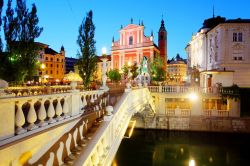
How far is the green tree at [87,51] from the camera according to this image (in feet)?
88.5

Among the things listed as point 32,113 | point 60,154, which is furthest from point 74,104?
point 32,113

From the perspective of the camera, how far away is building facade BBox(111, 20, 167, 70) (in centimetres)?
5778

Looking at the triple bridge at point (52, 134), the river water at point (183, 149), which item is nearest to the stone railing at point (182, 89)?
the river water at point (183, 149)

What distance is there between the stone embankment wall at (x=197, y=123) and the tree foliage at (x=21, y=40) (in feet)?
45.3

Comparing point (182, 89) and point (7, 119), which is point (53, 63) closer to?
point (182, 89)

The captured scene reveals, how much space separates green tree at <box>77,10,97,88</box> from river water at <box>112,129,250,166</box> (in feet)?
28.1

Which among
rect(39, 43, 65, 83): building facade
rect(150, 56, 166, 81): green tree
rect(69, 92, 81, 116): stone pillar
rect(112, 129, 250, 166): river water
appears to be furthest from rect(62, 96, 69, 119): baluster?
rect(39, 43, 65, 83): building facade

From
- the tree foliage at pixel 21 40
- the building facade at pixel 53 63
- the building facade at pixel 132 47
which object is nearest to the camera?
the tree foliage at pixel 21 40

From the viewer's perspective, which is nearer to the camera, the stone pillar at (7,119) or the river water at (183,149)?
the stone pillar at (7,119)

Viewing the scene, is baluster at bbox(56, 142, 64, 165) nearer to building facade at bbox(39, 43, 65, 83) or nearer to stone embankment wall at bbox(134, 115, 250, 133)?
stone embankment wall at bbox(134, 115, 250, 133)

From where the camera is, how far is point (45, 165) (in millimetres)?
4406

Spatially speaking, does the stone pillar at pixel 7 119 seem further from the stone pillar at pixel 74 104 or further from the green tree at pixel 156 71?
the green tree at pixel 156 71

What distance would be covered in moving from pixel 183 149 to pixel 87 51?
48.2 ft

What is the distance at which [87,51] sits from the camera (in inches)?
1073
